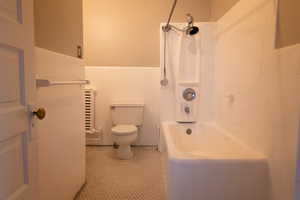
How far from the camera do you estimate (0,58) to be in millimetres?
734

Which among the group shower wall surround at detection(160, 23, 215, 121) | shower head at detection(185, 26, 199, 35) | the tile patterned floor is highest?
shower head at detection(185, 26, 199, 35)

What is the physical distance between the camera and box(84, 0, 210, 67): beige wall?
3.06m

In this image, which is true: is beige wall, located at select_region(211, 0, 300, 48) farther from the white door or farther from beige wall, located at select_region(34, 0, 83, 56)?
beige wall, located at select_region(34, 0, 83, 56)

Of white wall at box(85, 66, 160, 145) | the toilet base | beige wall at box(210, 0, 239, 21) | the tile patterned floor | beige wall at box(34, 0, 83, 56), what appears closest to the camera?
beige wall at box(34, 0, 83, 56)

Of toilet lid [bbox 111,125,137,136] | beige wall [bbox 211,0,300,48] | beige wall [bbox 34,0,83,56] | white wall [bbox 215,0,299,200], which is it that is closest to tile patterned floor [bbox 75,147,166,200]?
toilet lid [bbox 111,125,137,136]

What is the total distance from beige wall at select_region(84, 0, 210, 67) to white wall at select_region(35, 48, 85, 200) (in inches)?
52.4

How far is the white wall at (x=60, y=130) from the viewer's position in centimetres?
127

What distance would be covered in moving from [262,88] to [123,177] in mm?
1672

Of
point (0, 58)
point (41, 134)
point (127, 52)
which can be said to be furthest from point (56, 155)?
point (127, 52)

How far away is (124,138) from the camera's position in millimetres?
2635

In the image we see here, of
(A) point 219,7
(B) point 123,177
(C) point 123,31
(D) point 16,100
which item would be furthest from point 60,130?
(A) point 219,7

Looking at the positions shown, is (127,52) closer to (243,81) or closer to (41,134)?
(243,81)

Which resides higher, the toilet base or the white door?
the white door

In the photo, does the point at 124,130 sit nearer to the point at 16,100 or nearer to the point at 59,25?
the point at 59,25
